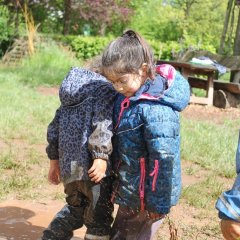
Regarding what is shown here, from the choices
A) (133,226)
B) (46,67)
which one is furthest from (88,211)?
(46,67)

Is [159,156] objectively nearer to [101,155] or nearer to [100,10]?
[101,155]

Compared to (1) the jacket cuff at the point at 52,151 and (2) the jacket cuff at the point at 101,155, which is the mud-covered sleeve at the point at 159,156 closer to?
(2) the jacket cuff at the point at 101,155

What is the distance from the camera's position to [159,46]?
19469 millimetres

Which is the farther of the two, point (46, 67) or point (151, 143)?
point (46, 67)

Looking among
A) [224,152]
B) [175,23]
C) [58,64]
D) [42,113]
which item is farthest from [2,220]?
[175,23]

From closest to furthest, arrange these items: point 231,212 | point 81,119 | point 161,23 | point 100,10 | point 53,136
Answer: point 231,212 < point 81,119 < point 53,136 < point 100,10 < point 161,23

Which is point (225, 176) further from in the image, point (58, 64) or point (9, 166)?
point (58, 64)

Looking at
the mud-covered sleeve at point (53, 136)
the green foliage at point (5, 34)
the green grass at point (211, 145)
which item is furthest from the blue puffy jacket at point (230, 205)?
the green foliage at point (5, 34)

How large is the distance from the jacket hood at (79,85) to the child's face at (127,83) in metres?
0.19

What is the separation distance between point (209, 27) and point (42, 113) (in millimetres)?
25812

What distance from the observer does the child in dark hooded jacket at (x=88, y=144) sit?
9.14 ft

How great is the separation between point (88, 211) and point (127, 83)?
0.75 meters

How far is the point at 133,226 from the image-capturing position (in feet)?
9.75

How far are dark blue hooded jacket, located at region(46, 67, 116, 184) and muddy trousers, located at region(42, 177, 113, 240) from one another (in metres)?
0.08
